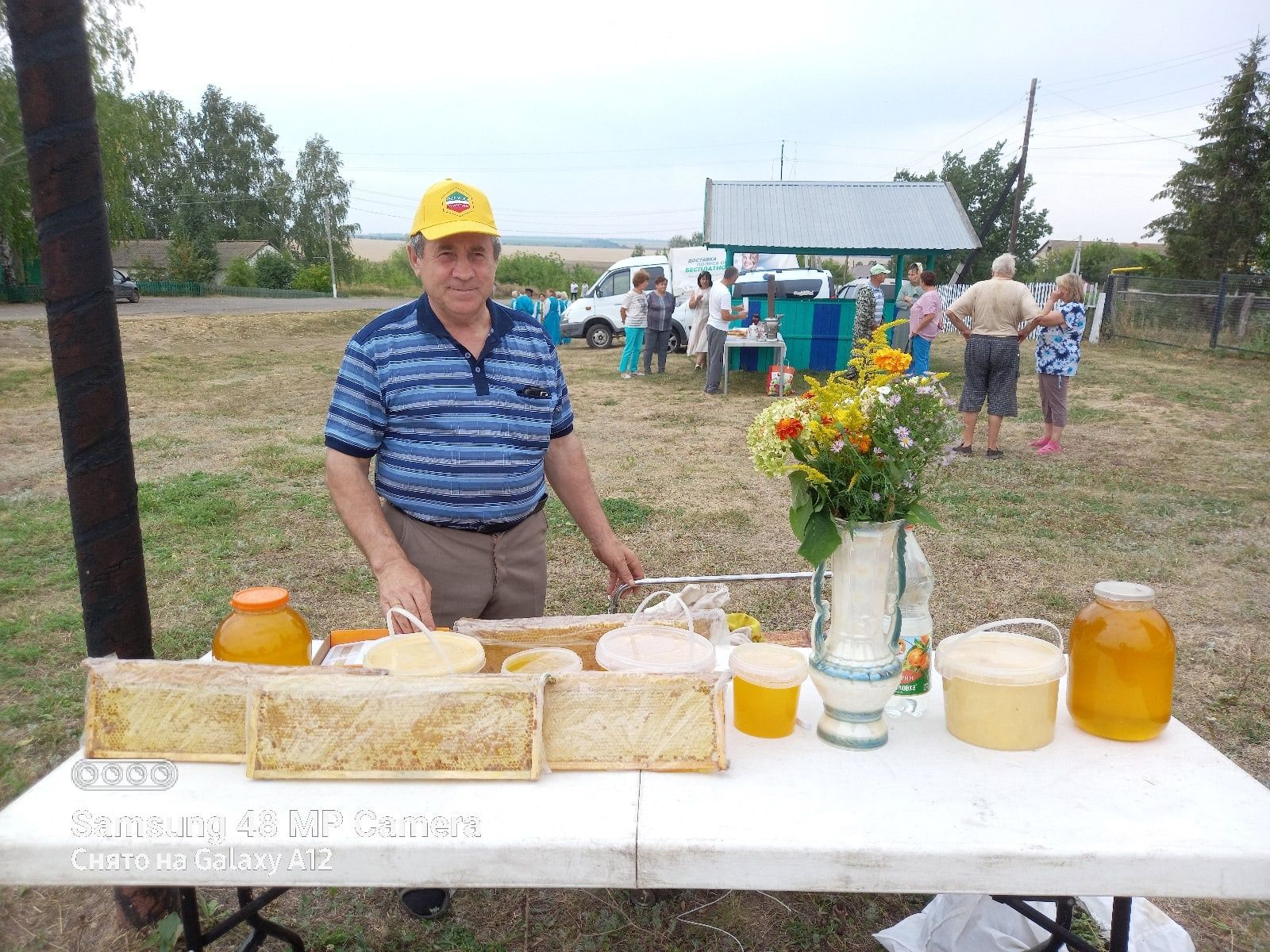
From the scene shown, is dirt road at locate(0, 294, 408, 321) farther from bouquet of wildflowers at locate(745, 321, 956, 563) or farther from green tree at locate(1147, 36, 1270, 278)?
green tree at locate(1147, 36, 1270, 278)

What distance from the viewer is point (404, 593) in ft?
6.25

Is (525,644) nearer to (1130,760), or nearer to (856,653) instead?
(856,653)

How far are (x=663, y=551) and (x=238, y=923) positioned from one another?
384 centimetres

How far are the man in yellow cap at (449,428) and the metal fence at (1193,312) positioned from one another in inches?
689

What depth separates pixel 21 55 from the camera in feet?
5.92

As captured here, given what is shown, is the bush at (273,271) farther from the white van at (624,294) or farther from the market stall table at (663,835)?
the market stall table at (663,835)

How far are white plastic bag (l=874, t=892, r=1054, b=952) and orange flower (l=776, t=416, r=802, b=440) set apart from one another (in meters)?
1.31

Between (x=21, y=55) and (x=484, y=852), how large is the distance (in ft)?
6.27

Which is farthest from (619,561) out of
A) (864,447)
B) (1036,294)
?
(1036,294)

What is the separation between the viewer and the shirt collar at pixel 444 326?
2164mm

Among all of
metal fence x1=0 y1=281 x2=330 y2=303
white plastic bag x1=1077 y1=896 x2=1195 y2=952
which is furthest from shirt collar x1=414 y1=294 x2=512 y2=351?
metal fence x1=0 y1=281 x2=330 y2=303

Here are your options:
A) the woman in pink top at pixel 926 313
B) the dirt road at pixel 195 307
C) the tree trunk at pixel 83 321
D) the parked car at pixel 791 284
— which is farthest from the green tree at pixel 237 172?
the tree trunk at pixel 83 321

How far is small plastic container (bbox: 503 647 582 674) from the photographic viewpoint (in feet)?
5.35

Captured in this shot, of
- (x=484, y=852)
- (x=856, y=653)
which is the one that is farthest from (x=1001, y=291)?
(x=484, y=852)
